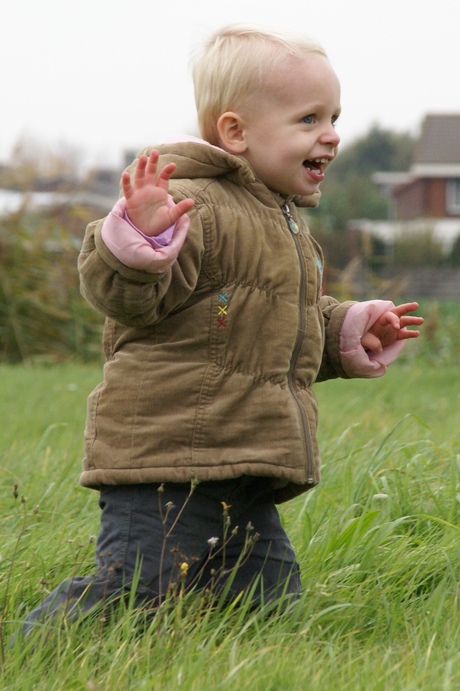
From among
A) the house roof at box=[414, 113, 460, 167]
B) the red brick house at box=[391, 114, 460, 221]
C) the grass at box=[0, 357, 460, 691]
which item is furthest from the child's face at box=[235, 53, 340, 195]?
the house roof at box=[414, 113, 460, 167]

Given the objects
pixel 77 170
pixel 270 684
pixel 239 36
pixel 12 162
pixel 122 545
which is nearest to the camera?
pixel 270 684

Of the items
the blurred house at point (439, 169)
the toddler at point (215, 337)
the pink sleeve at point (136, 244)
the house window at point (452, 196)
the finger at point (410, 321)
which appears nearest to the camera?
the pink sleeve at point (136, 244)

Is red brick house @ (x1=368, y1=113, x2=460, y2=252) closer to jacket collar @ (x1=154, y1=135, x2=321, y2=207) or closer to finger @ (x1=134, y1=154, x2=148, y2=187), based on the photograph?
jacket collar @ (x1=154, y1=135, x2=321, y2=207)

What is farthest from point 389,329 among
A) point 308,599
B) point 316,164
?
point 308,599

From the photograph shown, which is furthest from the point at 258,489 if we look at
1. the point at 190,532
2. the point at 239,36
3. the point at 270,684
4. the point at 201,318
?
the point at 239,36

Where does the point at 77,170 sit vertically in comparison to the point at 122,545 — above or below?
below

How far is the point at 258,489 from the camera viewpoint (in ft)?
8.70

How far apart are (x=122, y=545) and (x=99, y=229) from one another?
0.71 m

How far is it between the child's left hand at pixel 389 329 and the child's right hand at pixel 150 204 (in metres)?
0.88

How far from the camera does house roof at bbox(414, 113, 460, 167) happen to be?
46656 mm

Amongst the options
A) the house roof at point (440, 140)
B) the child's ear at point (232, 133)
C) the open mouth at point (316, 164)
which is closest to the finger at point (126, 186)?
the child's ear at point (232, 133)

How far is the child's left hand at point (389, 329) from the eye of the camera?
293 centimetres

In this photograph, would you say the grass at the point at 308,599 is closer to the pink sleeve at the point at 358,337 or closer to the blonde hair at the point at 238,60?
the pink sleeve at the point at 358,337

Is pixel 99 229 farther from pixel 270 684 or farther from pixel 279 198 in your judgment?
pixel 270 684
